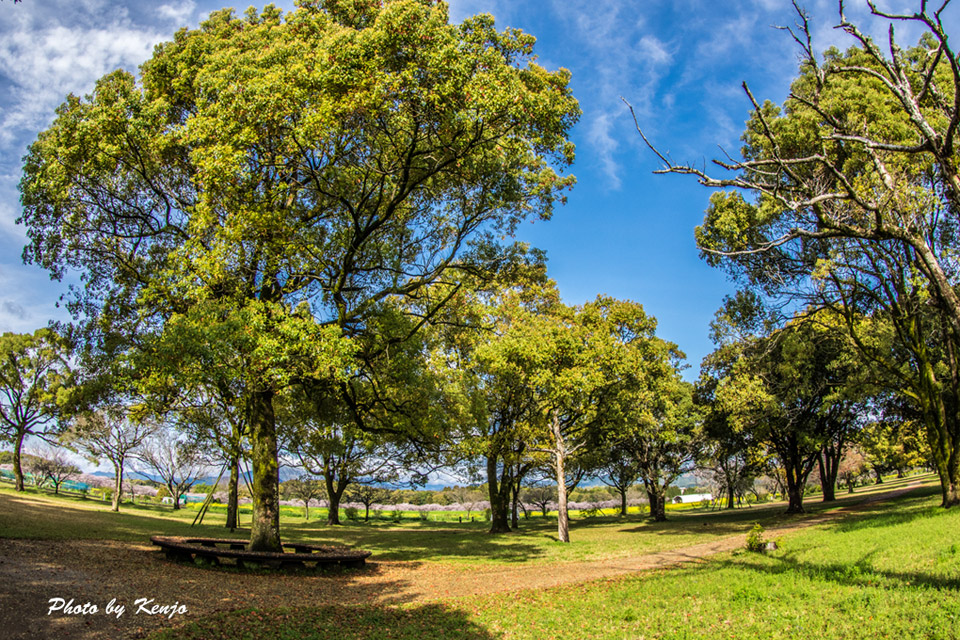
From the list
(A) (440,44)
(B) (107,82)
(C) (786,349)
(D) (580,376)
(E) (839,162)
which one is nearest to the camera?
(A) (440,44)

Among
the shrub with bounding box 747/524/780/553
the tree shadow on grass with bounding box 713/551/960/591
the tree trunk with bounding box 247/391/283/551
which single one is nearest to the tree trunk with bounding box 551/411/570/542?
the shrub with bounding box 747/524/780/553

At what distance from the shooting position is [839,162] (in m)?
16.9

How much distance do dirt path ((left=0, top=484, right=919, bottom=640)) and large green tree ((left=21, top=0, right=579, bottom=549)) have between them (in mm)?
3104

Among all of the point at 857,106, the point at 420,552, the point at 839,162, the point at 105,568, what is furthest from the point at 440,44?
the point at 420,552

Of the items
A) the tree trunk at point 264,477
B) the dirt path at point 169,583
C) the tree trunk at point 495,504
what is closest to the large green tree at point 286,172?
the tree trunk at point 264,477

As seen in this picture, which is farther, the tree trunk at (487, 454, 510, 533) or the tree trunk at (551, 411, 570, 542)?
the tree trunk at (487, 454, 510, 533)

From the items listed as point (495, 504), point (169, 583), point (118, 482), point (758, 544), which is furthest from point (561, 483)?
point (118, 482)

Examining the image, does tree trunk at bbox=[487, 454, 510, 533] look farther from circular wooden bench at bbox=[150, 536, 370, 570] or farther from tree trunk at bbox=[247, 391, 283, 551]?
tree trunk at bbox=[247, 391, 283, 551]

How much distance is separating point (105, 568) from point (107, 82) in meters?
13.2

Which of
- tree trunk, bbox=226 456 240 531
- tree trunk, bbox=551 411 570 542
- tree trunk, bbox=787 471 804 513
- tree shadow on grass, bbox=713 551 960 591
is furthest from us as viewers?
tree trunk, bbox=787 471 804 513

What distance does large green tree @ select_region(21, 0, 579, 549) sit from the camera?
10898mm

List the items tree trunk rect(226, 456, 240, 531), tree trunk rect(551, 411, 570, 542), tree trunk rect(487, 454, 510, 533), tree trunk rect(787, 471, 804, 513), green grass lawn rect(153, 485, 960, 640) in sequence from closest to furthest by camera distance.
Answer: green grass lawn rect(153, 485, 960, 640) < tree trunk rect(551, 411, 570, 542) < tree trunk rect(226, 456, 240, 531) < tree trunk rect(487, 454, 510, 533) < tree trunk rect(787, 471, 804, 513)

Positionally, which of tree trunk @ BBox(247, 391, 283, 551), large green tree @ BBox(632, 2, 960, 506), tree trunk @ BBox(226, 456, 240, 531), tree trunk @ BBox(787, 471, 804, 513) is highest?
large green tree @ BBox(632, 2, 960, 506)

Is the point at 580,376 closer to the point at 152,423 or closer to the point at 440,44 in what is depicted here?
the point at 440,44
